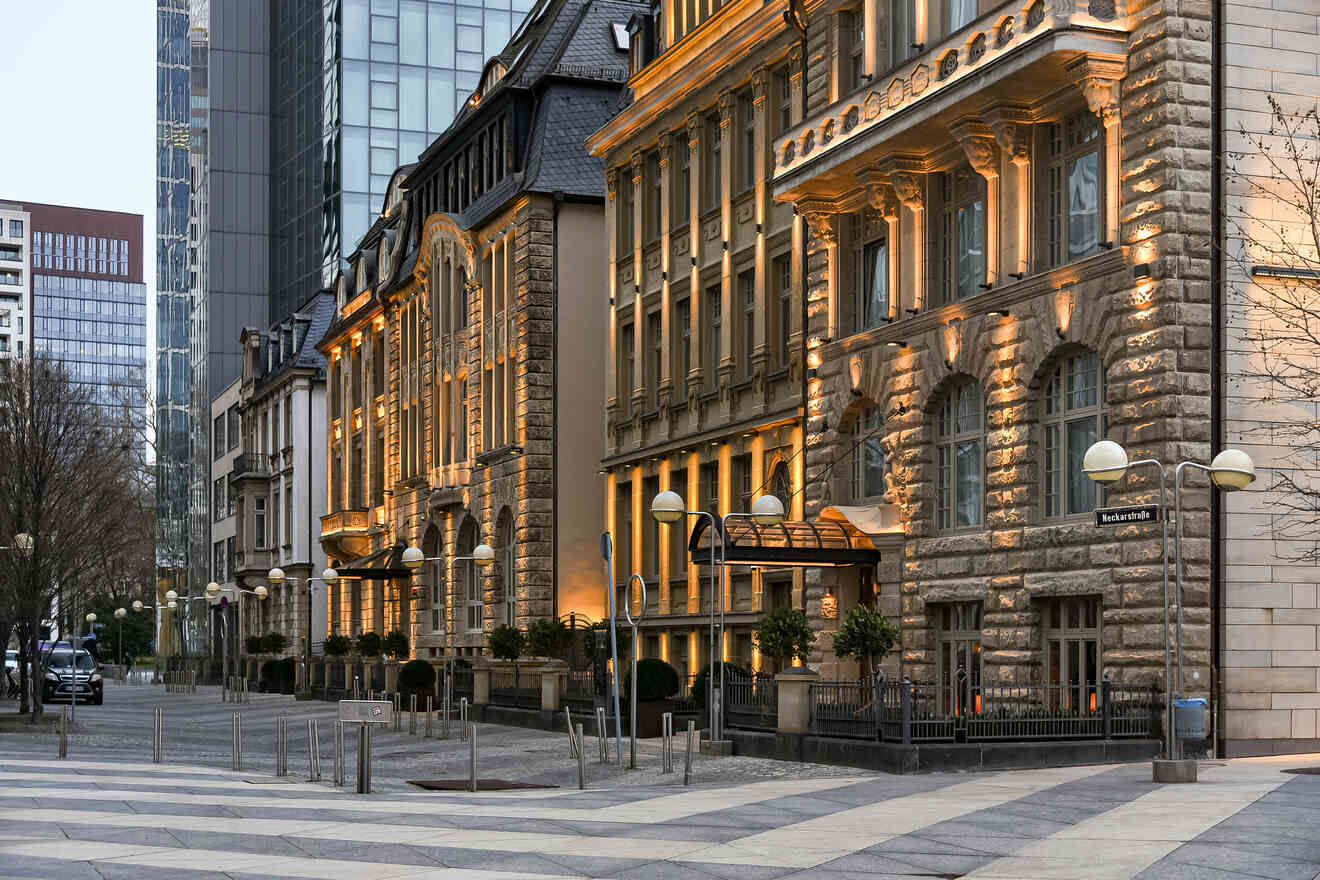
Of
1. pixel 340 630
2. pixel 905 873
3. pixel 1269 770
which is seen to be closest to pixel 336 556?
pixel 340 630

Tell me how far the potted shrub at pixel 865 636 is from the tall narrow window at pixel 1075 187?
6208 millimetres

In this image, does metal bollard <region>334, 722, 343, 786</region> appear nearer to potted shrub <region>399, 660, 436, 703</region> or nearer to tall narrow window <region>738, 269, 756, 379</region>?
tall narrow window <region>738, 269, 756, 379</region>

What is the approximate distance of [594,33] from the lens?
5378 centimetres

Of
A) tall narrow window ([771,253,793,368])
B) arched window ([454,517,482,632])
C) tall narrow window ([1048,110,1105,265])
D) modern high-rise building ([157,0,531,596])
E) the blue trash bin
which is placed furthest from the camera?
modern high-rise building ([157,0,531,596])

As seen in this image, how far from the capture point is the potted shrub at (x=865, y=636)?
100 ft

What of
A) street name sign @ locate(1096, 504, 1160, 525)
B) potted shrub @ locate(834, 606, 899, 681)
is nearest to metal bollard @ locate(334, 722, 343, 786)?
potted shrub @ locate(834, 606, 899, 681)

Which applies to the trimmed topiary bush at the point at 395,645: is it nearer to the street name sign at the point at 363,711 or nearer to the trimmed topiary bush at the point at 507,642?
the trimmed topiary bush at the point at 507,642

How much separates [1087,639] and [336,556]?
4802cm

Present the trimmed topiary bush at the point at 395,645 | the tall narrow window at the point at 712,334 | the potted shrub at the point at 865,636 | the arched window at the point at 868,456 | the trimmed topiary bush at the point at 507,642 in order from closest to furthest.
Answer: the potted shrub at the point at 865,636 → the arched window at the point at 868,456 → the tall narrow window at the point at 712,334 → the trimmed topiary bush at the point at 507,642 → the trimmed topiary bush at the point at 395,645

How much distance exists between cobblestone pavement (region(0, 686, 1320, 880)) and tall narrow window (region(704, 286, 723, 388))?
1672cm

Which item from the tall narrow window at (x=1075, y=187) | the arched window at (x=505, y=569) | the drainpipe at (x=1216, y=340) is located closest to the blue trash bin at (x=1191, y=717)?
the drainpipe at (x=1216, y=340)

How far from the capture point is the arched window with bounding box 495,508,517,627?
52969mm

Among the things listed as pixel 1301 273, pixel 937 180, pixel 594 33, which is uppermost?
pixel 594 33

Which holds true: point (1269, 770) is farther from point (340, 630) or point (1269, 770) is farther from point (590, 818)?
point (340, 630)
